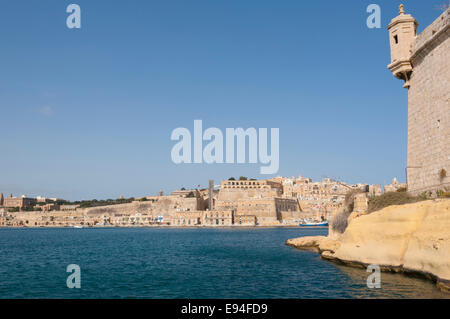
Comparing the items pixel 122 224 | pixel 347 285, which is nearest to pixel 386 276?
pixel 347 285

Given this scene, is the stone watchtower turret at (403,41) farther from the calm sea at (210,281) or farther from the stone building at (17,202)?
the stone building at (17,202)

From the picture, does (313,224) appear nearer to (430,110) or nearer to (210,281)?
(430,110)

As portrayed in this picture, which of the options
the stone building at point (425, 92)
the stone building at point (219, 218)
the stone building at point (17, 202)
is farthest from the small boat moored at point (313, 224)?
the stone building at point (17, 202)

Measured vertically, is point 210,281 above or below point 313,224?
above

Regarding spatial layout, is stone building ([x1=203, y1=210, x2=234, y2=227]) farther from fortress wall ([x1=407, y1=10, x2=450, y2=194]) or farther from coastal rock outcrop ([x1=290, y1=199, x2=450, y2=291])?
fortress wall ([x1=407, y1=10, x2=450, y2=194])

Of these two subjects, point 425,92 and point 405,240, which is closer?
point 405,240

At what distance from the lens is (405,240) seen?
48.0 ft

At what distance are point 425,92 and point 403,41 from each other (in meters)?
2.95

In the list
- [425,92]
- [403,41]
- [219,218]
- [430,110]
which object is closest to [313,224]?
[219,218]

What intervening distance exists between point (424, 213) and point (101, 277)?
1369 cm

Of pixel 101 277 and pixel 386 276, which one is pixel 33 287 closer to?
pixel 101 277

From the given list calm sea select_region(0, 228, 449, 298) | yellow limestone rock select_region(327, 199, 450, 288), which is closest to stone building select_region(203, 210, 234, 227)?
calm sea select_region(0, 228, 449, 298)

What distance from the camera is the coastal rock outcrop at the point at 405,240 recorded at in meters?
12.2
